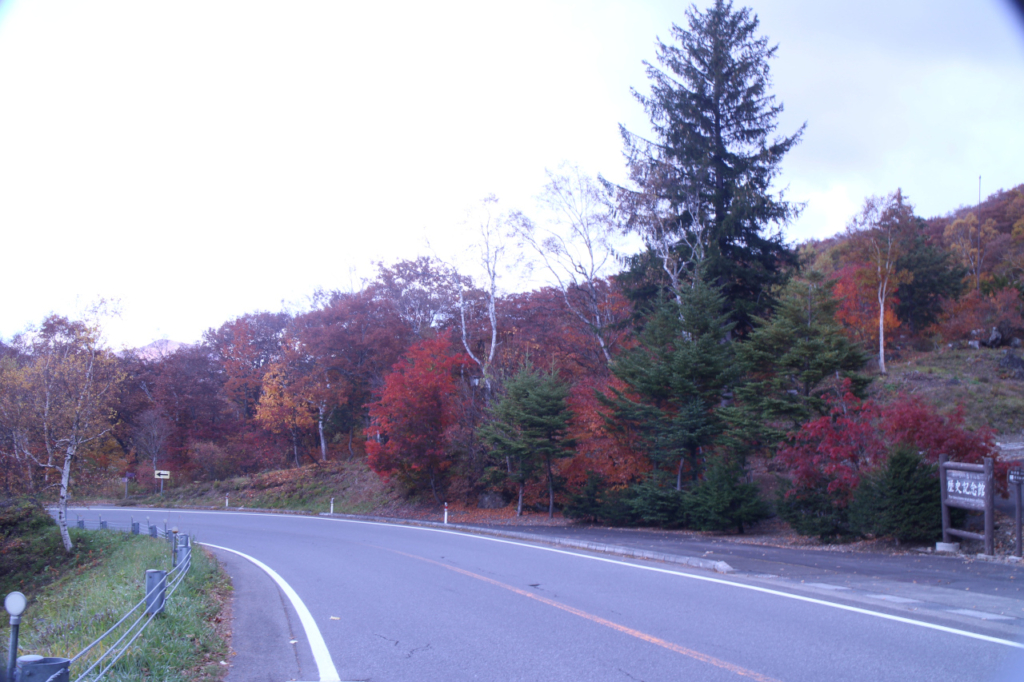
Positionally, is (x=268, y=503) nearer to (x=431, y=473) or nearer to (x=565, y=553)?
(x=431, y=473)

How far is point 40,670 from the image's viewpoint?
454 cm

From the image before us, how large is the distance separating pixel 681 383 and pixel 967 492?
10.2 metres

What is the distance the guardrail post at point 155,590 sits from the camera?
24.7 ft

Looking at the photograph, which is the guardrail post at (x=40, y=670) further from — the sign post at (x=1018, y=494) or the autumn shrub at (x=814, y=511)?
the autumn shrub at (x=814, y=511)

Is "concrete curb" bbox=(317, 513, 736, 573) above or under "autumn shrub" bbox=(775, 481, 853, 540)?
under

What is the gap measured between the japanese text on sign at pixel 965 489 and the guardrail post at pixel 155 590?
13.6 meters

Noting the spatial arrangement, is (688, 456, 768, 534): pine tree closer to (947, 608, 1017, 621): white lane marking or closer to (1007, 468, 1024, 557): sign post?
(1007, 468, 1024, 557): sign post

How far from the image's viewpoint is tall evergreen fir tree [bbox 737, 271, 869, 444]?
18984 mm

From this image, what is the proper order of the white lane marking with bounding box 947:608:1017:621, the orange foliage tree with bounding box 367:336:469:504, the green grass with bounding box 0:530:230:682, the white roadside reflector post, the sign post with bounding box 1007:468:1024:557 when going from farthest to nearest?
the orange foliage tree with bounding box 367:336:469:504, the sign post with bounding box 1007:468:1024:557, the white lane marking with bounding box 947:608:1017:621, the green grass with bounding box 0:530:230:682, the white roadside reflector post

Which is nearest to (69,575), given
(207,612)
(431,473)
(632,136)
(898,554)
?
(431,473)

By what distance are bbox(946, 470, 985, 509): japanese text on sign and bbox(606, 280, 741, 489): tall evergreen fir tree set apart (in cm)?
866

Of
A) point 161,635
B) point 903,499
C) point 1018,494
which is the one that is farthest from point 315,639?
point 903,499

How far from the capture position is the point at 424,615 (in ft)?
27.3

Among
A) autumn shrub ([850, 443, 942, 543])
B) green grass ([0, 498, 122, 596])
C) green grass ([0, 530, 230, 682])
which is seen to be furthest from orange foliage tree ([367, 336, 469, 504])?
autumn shrub ([850, 443, 942, 543])
